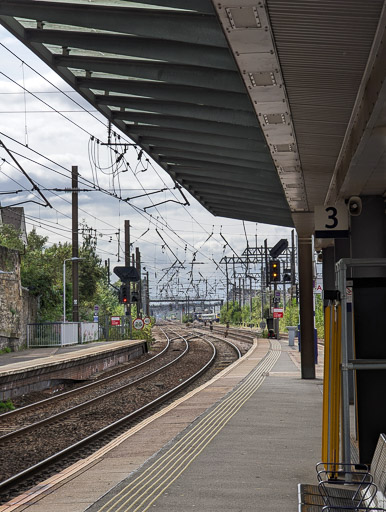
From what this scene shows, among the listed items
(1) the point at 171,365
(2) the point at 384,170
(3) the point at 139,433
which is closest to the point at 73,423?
(3) the point at 139,433

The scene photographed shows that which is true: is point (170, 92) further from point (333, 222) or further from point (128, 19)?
point (333, 222)

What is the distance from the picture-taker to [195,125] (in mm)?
11273

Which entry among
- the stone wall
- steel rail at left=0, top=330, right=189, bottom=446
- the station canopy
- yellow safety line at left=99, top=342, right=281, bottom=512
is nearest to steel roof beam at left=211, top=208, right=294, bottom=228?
yellow safety line at left=99, top=342, right=281, bottom=512

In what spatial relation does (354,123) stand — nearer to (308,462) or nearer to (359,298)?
(359,298)

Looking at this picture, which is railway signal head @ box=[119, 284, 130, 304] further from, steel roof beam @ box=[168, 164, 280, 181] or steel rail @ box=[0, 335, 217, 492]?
steel roof beam @ box=[168, 164, 280, 181]

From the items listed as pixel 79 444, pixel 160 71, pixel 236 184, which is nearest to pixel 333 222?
pixel 160 71

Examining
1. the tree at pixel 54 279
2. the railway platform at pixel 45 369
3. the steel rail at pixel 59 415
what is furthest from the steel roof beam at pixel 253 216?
the tree at pixel 54 279

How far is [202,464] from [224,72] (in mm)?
4391

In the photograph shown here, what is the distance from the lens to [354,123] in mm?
7910

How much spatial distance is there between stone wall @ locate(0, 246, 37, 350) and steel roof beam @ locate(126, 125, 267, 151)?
75.4 ft

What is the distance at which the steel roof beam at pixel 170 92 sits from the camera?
9789 mm

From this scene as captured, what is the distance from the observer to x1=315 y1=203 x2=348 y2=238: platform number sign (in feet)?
35.8

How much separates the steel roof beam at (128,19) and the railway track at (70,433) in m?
5.64

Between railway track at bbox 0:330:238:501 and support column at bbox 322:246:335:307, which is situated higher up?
support column at bbox 322:246:335:307
